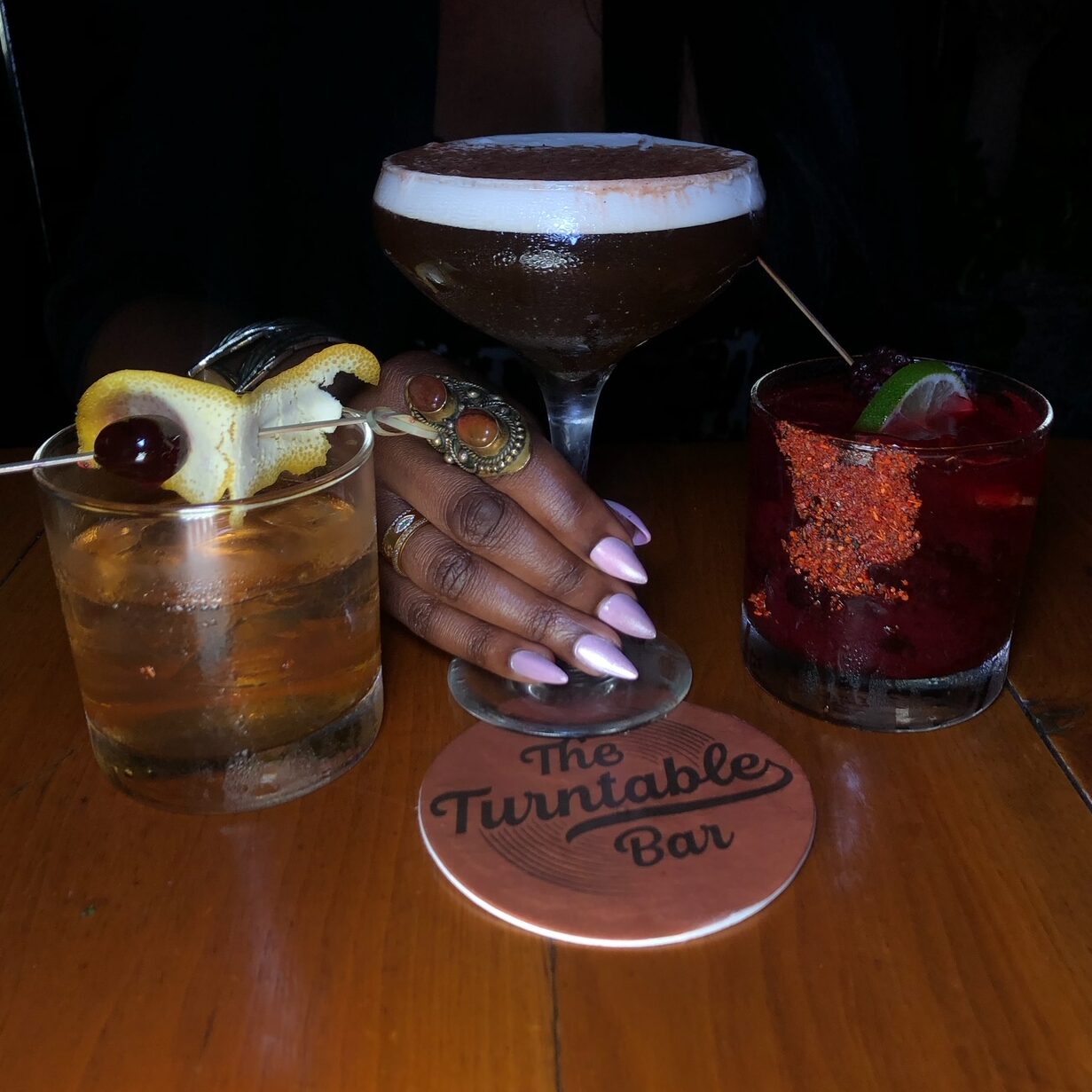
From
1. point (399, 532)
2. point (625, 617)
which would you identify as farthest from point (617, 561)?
point (399, 532)

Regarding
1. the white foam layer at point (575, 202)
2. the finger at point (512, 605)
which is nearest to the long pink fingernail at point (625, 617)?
the finger at point (512, 605)

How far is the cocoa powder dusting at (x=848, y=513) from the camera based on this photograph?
26.9 inches

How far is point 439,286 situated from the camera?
83 centimetres

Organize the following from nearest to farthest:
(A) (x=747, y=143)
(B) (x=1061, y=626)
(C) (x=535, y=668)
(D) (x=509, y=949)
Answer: (D) (x=509, y=949)
(C) (x=535, y=668)
(B) (x=1061, y=626)
(A) (x=747, y=143)

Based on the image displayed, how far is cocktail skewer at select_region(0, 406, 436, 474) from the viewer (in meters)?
0.61

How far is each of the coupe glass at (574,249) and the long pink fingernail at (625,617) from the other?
47mm

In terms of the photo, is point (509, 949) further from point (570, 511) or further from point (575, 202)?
point (575, 202)

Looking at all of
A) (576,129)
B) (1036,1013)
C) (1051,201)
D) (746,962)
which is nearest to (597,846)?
(746,962)

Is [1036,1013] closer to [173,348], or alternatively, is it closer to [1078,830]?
[1078,830]

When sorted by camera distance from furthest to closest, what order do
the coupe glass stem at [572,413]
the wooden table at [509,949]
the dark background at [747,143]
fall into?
the dark background at [747,143] < the coupe glass stem at [572,413] < the wooden table at [509,949]

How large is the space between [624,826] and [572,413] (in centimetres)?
42

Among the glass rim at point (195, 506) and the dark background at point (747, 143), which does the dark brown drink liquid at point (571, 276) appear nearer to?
the glass rim at point (195, 506)

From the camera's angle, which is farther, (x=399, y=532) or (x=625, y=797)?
(x=399, y=532)

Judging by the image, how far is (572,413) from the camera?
0.94 metres
